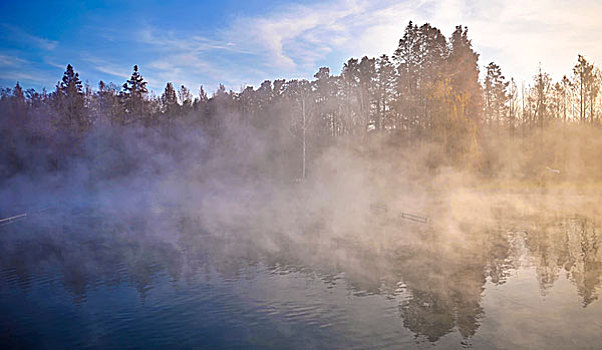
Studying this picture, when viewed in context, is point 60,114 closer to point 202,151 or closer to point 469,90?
point 202,151

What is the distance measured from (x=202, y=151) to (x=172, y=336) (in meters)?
40.7

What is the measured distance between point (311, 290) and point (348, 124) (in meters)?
36.9

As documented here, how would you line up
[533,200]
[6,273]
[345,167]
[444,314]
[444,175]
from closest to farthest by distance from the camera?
[444,314] → [6,273] → [533,200] → [444,175] → [345,167]

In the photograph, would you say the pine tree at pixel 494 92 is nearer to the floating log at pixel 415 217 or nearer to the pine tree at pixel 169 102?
the floating log at pixel 415 217

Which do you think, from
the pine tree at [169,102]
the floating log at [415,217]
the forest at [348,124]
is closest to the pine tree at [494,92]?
the forest at [348,124]

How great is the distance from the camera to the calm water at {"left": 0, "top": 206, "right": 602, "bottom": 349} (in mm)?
7707

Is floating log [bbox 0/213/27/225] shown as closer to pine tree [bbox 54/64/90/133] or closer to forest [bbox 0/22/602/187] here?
forest [bbox 0/22/602/187]

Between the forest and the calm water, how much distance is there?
15.1m

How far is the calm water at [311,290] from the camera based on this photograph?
771cm

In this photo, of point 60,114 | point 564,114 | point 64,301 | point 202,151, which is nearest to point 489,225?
point 64,301

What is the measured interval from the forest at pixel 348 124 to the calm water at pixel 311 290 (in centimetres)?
1512

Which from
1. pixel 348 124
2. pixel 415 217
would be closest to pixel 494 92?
pixel 348 124

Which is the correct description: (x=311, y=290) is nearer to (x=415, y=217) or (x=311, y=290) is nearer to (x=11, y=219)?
(x=415, y=217)

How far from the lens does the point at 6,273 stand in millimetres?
12703
